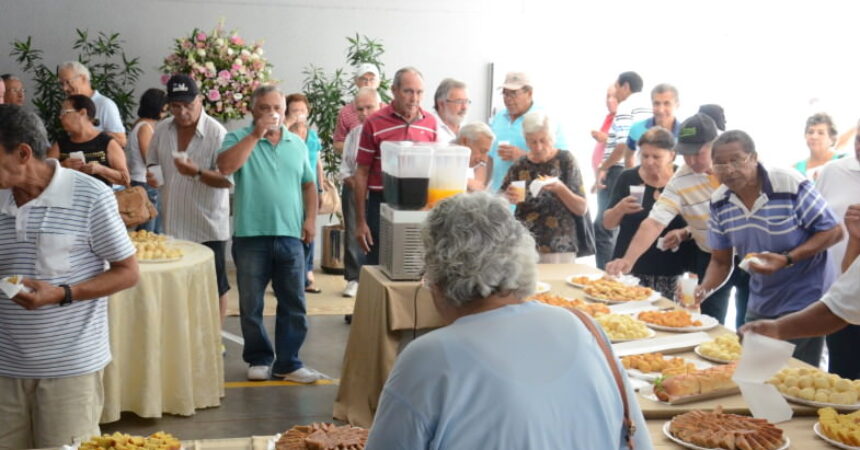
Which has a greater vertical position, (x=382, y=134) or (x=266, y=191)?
(x=382, y=134)

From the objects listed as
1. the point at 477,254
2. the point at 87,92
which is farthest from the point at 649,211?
the point at 87,92

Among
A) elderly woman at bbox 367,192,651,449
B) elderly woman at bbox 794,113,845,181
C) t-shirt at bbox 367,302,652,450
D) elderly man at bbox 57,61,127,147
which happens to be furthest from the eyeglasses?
elderly man at bbox 57,61,127,147

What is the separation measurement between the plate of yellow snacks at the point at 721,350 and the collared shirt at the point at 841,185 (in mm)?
1239

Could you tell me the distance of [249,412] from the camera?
469 centimetres

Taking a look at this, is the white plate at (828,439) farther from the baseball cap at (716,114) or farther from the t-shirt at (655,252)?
the baseball cap at (716,114)

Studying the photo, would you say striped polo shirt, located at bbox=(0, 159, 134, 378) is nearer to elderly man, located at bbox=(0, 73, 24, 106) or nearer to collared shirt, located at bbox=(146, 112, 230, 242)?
collared shirt, located at bbox=(146, 112, 230, 242)

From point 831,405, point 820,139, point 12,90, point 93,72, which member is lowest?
point 831,405

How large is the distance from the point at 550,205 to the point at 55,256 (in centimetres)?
282

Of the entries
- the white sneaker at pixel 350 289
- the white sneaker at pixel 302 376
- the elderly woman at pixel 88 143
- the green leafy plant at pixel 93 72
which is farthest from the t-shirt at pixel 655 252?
the green leafy plant at pixel 93 72

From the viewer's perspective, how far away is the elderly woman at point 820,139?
5895mm

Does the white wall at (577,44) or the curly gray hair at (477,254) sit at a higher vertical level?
the white wall at (577,44)

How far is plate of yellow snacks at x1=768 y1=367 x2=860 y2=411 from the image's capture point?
2.72 m

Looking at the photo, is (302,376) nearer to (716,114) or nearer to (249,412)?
(249,412)

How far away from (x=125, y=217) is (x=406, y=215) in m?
1.65
